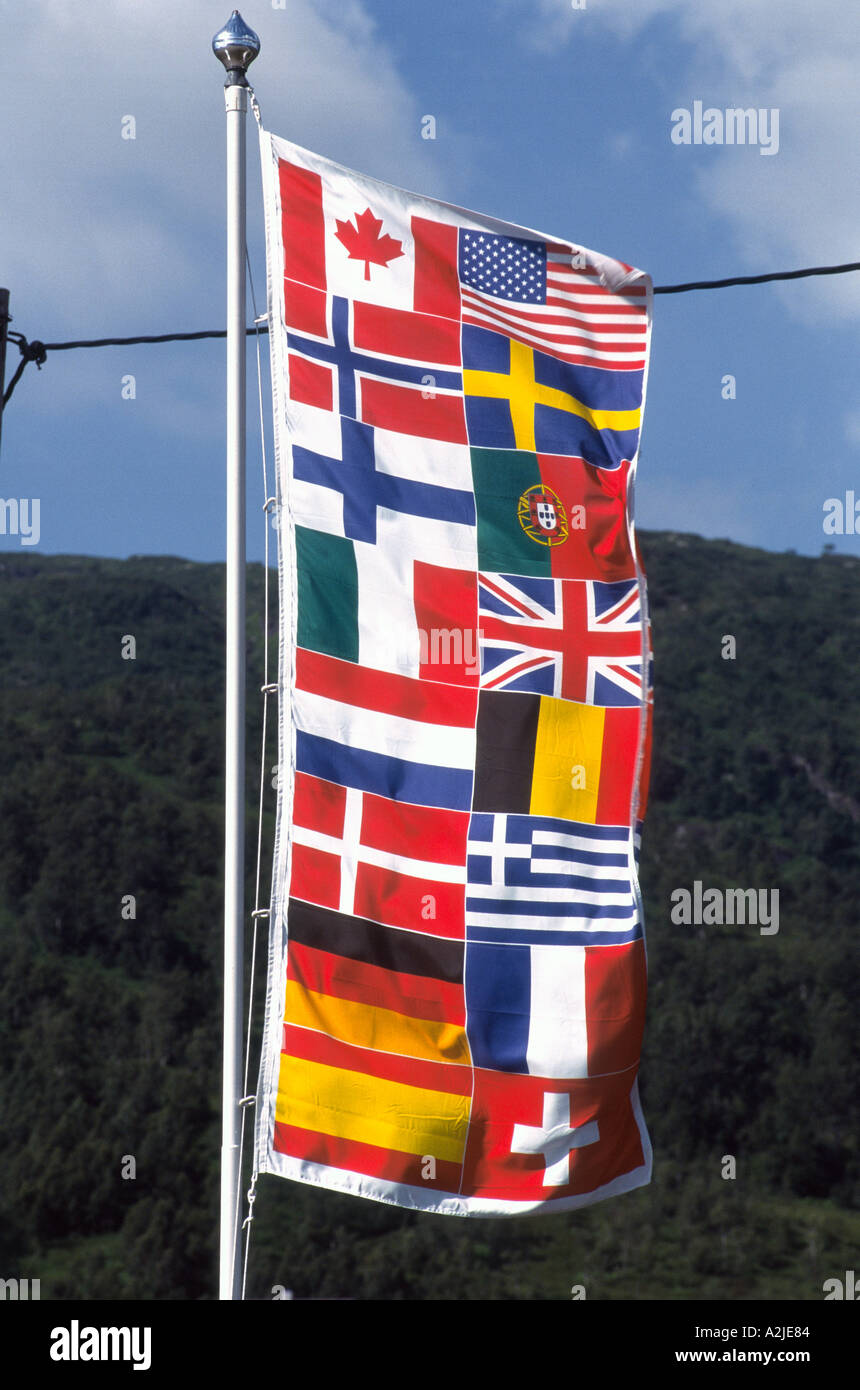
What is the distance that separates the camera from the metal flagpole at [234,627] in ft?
20.0

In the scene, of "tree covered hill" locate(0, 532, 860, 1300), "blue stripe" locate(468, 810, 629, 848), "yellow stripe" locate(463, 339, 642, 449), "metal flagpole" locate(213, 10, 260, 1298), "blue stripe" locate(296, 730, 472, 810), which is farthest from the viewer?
"tree covered hill" locate(0, 532, 860, 1300)

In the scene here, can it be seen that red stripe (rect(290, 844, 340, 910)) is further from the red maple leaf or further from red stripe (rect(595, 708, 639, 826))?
the red maple leaf

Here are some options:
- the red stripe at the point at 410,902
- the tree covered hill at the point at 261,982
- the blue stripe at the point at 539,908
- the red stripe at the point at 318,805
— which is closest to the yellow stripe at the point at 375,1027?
the red stripe at the point at 410,902

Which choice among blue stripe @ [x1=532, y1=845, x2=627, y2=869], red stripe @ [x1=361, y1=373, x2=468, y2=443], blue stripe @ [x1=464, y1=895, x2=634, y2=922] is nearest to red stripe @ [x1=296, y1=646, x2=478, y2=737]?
blue stripe @ [x1=532, y1=845, x2=627, y2=869]

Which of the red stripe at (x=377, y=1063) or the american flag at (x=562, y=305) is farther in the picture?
the american flag at (x=562, y=305)

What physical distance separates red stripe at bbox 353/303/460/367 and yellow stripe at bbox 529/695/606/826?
1.60 meters

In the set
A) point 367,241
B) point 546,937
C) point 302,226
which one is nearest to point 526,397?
point 367,241

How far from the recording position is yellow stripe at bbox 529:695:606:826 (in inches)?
270

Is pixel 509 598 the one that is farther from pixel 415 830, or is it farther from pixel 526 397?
A: pixel 415 830

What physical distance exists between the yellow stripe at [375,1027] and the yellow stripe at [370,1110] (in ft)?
0.45

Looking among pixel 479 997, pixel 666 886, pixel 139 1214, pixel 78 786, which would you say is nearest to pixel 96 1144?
pixel 139 1214

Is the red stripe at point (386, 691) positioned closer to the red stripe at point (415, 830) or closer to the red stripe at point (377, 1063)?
the red stripe at point (415, 830)

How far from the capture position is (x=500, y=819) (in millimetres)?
6676

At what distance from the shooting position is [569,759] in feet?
22.8
